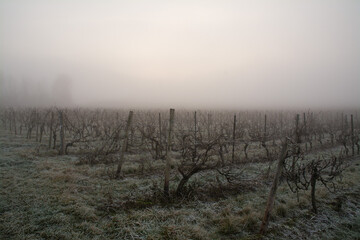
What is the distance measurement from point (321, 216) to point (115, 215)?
14.6ft

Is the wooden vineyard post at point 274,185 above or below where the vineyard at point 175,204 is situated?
above

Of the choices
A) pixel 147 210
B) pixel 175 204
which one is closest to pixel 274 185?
pixel 175 204

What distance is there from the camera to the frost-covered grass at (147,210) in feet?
11.5

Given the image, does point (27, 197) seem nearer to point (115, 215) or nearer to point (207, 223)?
point (115, 215)

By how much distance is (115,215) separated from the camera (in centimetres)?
399

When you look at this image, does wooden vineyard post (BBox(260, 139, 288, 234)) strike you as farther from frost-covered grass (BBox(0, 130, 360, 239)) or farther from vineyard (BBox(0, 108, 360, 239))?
frost-covered grass (BBox(0, 130, 360, 239))

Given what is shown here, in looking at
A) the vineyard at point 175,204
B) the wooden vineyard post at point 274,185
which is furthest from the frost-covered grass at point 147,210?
the wooden vineyard post at point 274,185

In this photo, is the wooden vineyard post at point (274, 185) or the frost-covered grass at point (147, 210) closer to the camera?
the wooden vineyard post at point (274, 185)

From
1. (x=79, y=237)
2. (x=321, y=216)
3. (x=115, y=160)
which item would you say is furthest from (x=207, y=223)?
(x=115, y=160)

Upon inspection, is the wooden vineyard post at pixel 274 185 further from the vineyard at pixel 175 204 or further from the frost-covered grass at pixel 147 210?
the frost-covered grass at pixel 147 210

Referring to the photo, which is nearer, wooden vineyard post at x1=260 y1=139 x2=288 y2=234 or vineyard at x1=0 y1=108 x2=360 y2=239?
wooden vineyard post at x1=260 y1=139 x2=288 y2=234

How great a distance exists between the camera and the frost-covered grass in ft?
11.5

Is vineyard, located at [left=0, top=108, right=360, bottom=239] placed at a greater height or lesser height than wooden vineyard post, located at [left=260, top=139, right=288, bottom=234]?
lesser

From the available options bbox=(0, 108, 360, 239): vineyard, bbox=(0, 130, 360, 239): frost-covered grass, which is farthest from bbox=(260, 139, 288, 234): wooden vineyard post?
bbox=(0, 130, 360, 239): frost-covered grass
